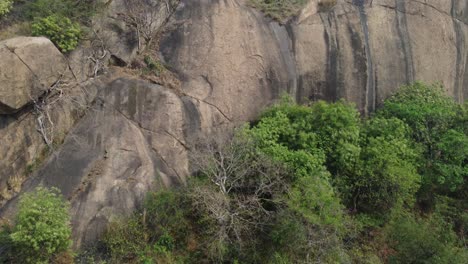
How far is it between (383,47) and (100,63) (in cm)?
946

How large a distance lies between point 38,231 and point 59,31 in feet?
19.1

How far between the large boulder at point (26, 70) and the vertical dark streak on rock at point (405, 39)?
36.8 feet

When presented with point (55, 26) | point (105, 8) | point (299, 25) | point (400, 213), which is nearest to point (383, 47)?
point (299, 25)

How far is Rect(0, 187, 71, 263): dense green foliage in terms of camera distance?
9789 millimetres

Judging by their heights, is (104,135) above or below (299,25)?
below

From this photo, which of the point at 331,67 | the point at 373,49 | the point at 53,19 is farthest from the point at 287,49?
the point at 53,19

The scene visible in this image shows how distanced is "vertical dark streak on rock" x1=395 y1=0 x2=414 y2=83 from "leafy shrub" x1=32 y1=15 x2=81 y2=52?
10.8m

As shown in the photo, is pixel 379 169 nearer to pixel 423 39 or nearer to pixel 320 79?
pixel 320 79

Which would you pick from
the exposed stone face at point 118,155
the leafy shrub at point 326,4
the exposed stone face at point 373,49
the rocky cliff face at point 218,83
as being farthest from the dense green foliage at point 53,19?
the leafy shrub at point 326,4

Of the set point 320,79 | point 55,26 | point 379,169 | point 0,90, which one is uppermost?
point 55,26

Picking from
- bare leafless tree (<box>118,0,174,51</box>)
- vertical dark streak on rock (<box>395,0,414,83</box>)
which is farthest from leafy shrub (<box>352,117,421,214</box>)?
bare leafless tree (<box>118,0,174,51</box>)

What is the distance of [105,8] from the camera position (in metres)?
14.2

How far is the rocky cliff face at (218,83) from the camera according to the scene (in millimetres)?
11875

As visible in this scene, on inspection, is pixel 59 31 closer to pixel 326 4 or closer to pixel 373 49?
pixel 326 4
